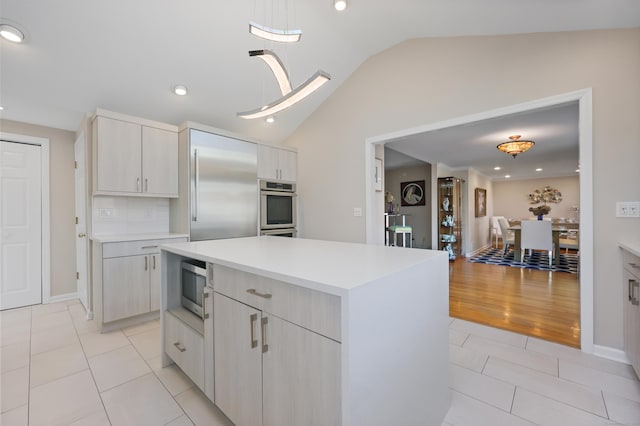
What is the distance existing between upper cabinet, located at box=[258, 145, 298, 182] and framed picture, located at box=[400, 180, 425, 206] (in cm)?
402

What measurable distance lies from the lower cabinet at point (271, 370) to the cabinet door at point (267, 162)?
2543 millimetres

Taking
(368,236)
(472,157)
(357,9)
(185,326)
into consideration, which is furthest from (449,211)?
(185,326)

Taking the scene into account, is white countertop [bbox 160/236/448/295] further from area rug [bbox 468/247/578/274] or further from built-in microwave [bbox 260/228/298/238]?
area rug [bbox 468/247/578/274]

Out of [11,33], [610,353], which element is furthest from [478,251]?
[11,33]

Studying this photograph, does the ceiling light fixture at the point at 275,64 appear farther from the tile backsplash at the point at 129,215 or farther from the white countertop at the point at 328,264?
the tile backsplash at the point at 129,215

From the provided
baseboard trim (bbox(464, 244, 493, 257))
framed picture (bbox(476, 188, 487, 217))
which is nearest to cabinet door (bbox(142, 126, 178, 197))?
baseboard trim (bbox(464, 244, 493, 257))

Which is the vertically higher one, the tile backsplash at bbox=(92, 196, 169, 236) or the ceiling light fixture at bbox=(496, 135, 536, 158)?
the ceiling light fixture at bbox=(496, 135, 536, 158)

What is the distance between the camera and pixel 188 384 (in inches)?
68.7

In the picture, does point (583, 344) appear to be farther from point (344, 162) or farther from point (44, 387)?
point (44, 387)

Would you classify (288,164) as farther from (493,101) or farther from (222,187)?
(493,101)

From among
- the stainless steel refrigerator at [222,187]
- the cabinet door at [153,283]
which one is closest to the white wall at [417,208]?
the stainless steel refrigerator at [222,187]

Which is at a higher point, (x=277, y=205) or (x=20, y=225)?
(x=277, y=205)

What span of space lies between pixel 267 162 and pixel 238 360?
115 inches

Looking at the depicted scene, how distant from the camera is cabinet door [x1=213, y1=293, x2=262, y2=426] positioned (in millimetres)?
1152
